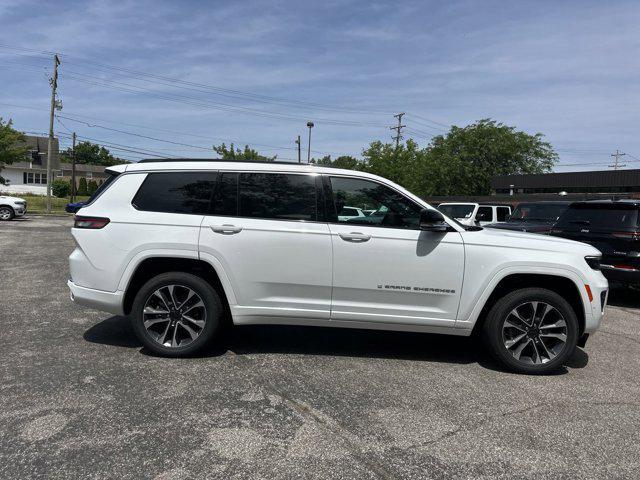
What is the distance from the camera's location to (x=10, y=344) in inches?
192

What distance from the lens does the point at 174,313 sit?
456cm

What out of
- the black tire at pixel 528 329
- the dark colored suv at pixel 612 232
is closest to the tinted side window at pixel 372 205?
the black tire at pixel 528 329

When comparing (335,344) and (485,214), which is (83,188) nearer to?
(485,214)

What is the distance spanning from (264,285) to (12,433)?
85.2 inches

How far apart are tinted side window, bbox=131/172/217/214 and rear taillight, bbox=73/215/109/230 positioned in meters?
0.33

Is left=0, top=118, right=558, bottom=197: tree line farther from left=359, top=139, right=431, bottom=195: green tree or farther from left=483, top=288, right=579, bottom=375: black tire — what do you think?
left=483, top=288, right=579, bottom=375: black tire

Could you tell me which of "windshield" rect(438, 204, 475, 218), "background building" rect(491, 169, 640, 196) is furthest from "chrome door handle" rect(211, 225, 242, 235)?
"background building" rect(491, 169, 640, 196)

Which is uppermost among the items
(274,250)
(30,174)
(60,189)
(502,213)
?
(30,174)

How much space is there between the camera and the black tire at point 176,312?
177 inches

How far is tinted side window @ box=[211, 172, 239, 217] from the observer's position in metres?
4.59

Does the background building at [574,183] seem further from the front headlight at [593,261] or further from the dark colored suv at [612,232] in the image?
the front headlight at [593,261]

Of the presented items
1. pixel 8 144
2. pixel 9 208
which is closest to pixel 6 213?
pixel 9 208

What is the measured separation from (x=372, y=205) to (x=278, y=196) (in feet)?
2.95

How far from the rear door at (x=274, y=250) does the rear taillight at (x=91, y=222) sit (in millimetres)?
963
